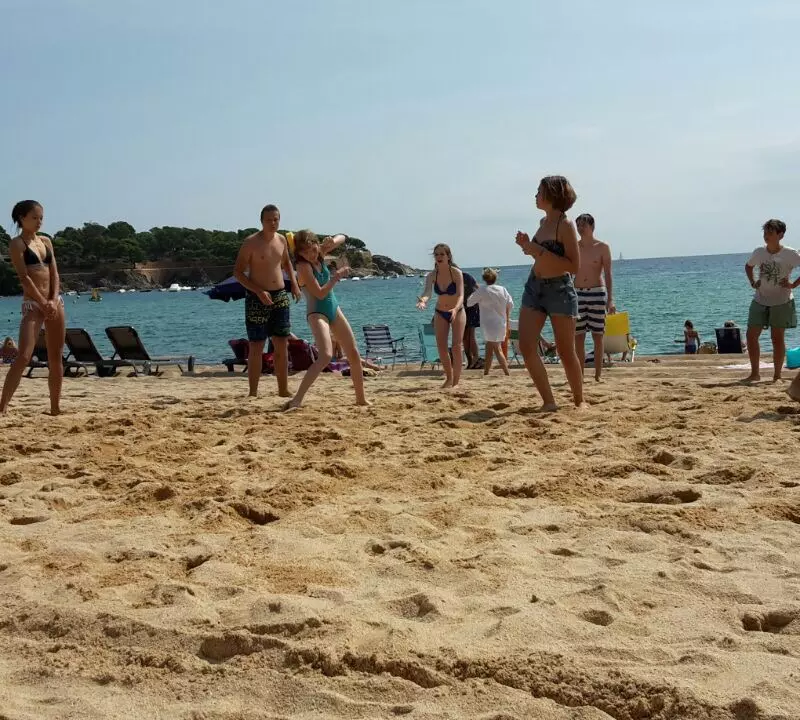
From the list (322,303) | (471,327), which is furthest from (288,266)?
(471,327)

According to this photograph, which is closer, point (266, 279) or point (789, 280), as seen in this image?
point (266, 279)

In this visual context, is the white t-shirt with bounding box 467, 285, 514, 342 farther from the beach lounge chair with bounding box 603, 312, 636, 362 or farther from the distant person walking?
the beach lounge chair with bounding box 603, 312, 636, 362

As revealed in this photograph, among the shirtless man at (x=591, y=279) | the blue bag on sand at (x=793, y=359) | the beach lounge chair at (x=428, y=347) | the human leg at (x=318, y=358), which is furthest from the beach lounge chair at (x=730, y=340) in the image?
the human leg at (x=318, y=358)

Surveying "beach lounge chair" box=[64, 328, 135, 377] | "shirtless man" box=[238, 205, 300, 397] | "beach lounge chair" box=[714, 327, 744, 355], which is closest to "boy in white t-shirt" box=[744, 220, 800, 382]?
"shirtless man" box=[238, 205, 300, 397]

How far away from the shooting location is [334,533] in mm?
3734

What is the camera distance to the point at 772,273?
852 cm

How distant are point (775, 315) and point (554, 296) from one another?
9.89 feet

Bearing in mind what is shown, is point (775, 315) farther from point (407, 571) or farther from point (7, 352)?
point (7, 352)

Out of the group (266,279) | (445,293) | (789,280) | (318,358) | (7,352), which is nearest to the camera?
(318,358)

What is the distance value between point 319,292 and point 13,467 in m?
2.93

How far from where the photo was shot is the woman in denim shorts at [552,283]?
21.5 feet

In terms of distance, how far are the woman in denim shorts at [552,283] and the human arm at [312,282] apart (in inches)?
58.0

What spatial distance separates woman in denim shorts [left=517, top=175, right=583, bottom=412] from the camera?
6551mm

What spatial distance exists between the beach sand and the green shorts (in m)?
2.66
